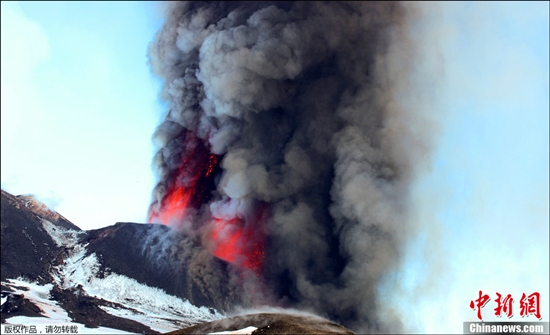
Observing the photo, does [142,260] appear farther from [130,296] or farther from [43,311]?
[43,311]

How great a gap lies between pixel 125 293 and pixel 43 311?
6692 mm

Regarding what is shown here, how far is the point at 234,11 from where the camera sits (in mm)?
54969

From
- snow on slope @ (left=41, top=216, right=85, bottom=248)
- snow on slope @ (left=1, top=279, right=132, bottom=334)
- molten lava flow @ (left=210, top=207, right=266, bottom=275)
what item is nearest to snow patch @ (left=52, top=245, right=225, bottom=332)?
snow on slope @ (left=41, top=216, right=85, bottom=248)

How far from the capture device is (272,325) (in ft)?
119

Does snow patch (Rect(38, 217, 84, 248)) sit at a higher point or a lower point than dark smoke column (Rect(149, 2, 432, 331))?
lower

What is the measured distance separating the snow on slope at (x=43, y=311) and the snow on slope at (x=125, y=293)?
6.76 ft

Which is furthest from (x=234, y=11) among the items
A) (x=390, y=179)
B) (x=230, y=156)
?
(x=390, y=179)

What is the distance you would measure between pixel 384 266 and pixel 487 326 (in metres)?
9.51

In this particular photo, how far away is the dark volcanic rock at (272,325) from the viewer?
35.7m

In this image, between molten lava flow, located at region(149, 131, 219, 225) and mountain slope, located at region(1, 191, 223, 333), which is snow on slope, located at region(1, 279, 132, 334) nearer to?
Answer: mountain slope, located at region(1, 191, 223, 333)

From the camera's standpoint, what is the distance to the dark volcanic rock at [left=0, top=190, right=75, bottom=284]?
120 ft

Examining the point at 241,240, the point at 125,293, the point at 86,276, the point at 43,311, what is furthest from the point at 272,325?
the point at 43,311

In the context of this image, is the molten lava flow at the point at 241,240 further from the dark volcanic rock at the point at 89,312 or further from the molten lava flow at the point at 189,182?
the dark volcanic rock at the point at 89,312

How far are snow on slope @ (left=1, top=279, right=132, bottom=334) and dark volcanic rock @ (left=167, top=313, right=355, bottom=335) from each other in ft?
18.9
